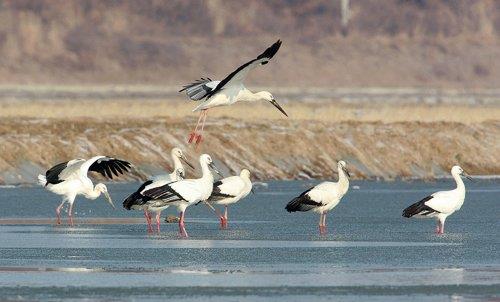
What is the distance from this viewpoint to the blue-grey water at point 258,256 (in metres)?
15.3

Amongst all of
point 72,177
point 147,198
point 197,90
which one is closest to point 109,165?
point 72,177

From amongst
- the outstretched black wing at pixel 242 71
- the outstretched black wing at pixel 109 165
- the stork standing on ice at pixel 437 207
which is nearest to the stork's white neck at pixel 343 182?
the stork standing on ice at pixel 437 207

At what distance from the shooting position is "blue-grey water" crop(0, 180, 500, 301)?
15289mm

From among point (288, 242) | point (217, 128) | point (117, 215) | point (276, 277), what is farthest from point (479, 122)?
point (276, 277)

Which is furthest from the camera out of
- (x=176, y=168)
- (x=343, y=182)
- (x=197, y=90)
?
(x=197, y=90)

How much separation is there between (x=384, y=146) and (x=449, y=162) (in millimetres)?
1617

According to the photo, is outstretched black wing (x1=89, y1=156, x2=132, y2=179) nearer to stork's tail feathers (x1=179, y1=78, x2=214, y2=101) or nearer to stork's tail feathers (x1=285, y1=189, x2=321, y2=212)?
stork's tail feathers (x1=179, y1=78, x2=214, y2=101)

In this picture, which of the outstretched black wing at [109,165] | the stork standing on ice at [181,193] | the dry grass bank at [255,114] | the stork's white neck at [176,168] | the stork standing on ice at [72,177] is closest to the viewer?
the stork standing on ice at [181,193]

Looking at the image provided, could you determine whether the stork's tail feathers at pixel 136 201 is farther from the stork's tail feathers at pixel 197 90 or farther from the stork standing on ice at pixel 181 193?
the stork's tail feathers at pixel 197 90

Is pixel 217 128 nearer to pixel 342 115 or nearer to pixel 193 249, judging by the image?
pixel 342 115

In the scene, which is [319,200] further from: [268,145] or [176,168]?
[268,145]

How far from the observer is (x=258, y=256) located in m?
18.6

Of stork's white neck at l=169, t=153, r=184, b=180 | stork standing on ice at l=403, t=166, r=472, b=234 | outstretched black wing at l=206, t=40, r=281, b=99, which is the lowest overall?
stork standing on ice at l=403, t=166, r=472, b=234

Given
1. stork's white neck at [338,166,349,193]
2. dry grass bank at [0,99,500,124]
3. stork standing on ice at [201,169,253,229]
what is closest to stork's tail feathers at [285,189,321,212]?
stork's white neck at [338,166,349,193]
